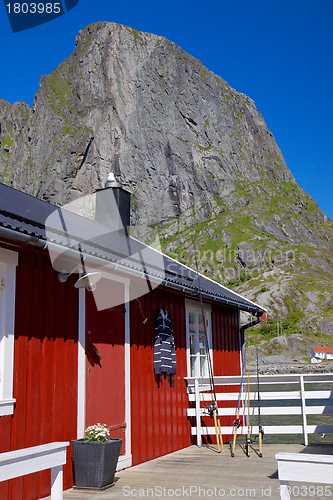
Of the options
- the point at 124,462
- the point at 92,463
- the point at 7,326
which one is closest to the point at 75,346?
the point at 7,326

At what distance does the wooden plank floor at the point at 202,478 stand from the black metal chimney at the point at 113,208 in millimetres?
4187

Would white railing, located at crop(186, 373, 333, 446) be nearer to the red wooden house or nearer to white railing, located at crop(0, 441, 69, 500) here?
the red wooden house

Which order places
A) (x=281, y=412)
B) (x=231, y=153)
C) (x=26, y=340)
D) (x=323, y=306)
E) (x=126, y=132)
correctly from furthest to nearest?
(x=231, y=153) → (x=126, y=132) → (x=323, y=306) → (x=281, y=412) → (x=26, y=340)

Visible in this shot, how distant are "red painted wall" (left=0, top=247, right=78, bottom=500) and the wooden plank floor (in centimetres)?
58

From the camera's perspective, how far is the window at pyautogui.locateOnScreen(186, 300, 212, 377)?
25.7ft

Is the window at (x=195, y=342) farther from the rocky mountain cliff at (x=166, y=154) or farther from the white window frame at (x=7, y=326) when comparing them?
the rocky mountain cliff at (x=166, y=154)

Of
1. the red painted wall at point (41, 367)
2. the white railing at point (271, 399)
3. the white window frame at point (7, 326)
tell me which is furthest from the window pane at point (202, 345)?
the white window frame at point (7, 326)

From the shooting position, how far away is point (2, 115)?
112m

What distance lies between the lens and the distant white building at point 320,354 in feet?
157

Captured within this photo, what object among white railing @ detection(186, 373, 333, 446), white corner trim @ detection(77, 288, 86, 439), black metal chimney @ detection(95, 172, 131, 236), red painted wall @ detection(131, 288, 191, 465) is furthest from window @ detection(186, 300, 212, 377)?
white corner trim @ detection(77, 288, 86, 439)

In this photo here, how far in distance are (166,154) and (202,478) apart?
87.9 m

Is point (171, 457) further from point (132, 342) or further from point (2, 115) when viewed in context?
point (2, 115)

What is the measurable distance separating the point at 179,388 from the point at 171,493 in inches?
119

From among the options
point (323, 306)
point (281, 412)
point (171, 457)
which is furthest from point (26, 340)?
point (323, 306)
